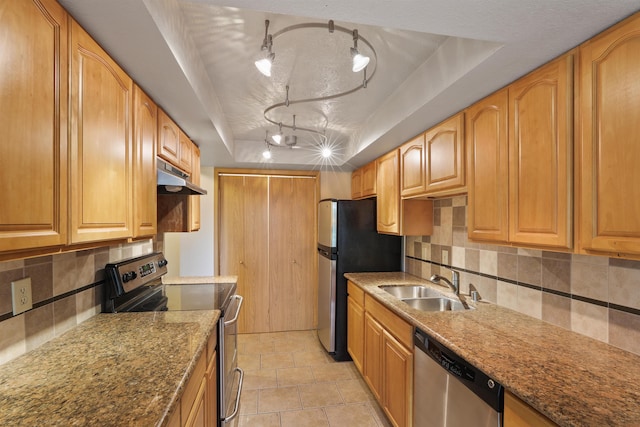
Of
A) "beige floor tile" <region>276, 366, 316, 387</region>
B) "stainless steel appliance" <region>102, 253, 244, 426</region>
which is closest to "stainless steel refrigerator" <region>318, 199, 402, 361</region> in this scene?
"beige floor tile" <region>276, 366, 316, 387</region>

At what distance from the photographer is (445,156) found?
6.49 ft

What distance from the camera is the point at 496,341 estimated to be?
1.37m

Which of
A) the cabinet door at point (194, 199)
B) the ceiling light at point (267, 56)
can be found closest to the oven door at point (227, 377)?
the cabinet door at point (194, 199)

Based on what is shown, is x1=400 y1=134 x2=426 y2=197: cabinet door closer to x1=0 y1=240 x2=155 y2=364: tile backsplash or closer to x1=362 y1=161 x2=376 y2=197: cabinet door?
x1=362 y1=161 x2=376 y2=197: cabinet door

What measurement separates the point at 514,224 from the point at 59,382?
6.20 feet

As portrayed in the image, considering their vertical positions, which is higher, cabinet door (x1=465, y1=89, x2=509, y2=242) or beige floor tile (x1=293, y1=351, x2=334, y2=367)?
cabinet door (x1=465, y1=89, x2=509, y2=242)

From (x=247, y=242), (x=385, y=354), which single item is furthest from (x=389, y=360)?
(x=247, y=242)

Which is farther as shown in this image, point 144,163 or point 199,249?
point 199,249

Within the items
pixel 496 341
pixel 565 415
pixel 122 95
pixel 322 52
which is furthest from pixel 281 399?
pixel 322 52

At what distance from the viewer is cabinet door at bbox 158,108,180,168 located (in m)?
1.83

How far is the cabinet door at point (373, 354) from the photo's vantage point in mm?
2289

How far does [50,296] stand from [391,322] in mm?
1852

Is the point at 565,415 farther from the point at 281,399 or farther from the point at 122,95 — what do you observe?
the point at 281,399

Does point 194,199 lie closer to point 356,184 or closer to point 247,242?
point 247,242
